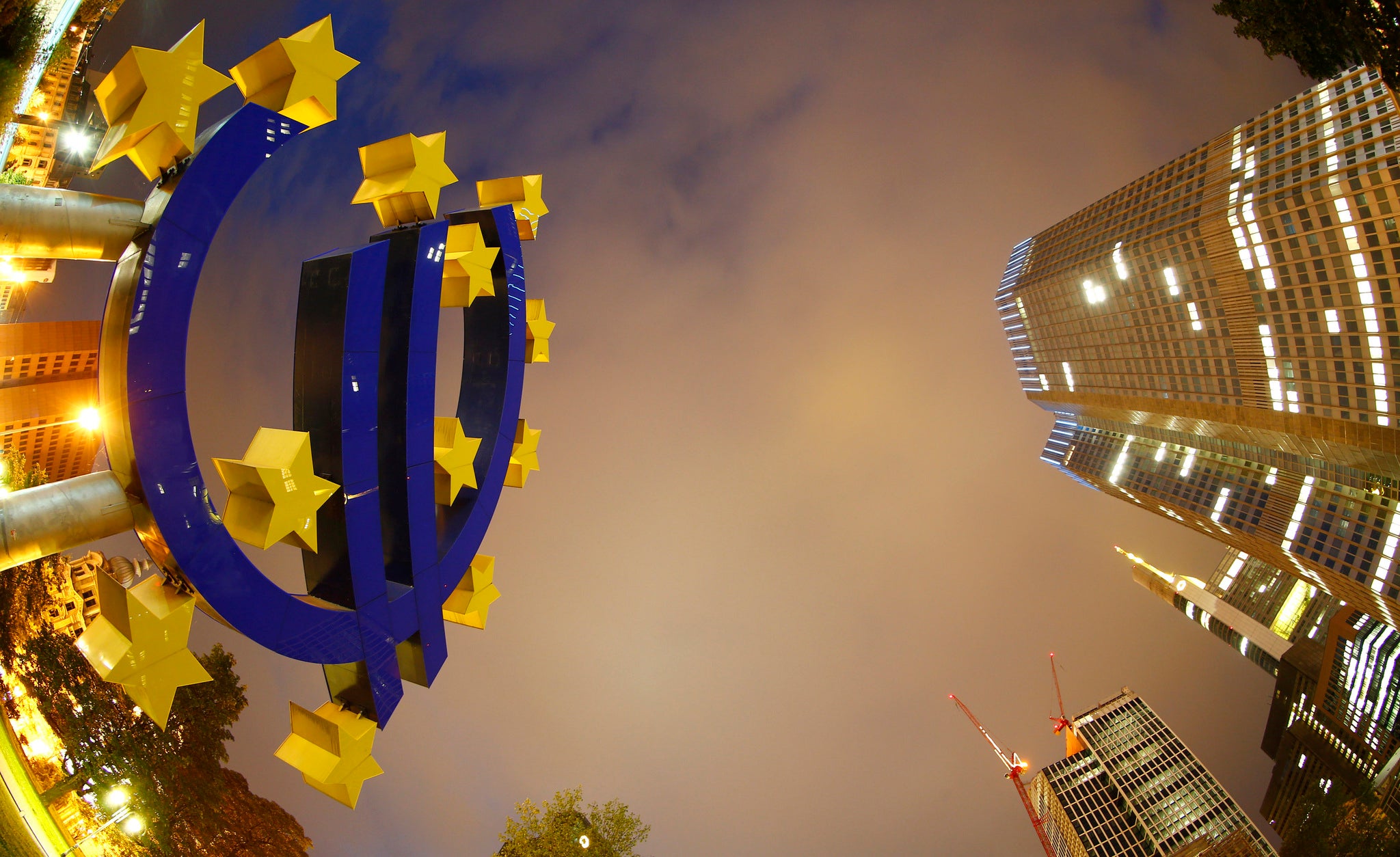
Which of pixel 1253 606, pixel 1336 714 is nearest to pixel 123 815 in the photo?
pixel 1336 714

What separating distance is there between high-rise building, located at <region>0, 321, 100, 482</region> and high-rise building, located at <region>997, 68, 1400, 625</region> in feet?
272

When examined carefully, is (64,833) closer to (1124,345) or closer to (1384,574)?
(1384,574)

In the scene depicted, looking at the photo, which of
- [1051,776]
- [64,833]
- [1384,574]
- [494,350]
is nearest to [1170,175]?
[1384,574]

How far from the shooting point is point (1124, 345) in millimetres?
83125

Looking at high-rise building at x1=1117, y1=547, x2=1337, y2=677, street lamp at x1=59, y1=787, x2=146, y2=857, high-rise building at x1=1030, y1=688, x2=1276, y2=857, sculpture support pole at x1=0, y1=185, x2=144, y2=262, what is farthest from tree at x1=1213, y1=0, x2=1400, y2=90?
high-rise building at x1=1117, y1=547, x2=1337, y2=677

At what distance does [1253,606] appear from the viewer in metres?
123

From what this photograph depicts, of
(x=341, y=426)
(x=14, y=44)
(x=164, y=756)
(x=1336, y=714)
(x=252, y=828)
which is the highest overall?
(x=1336, y=714)

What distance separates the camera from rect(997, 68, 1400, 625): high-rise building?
171 feet

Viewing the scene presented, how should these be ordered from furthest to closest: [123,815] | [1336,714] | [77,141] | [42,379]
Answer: [1336,714]
[77,141]
[123,815]
[42,379]

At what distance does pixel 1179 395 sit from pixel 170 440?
335 feet

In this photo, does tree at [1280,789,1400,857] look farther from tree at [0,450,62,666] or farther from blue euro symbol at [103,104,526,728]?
tree at [0,450,62,666]

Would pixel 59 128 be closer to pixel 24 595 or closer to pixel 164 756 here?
pixel 24 595

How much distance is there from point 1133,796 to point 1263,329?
9712 cm

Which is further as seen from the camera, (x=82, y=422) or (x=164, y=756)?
(x=164, y=756)
